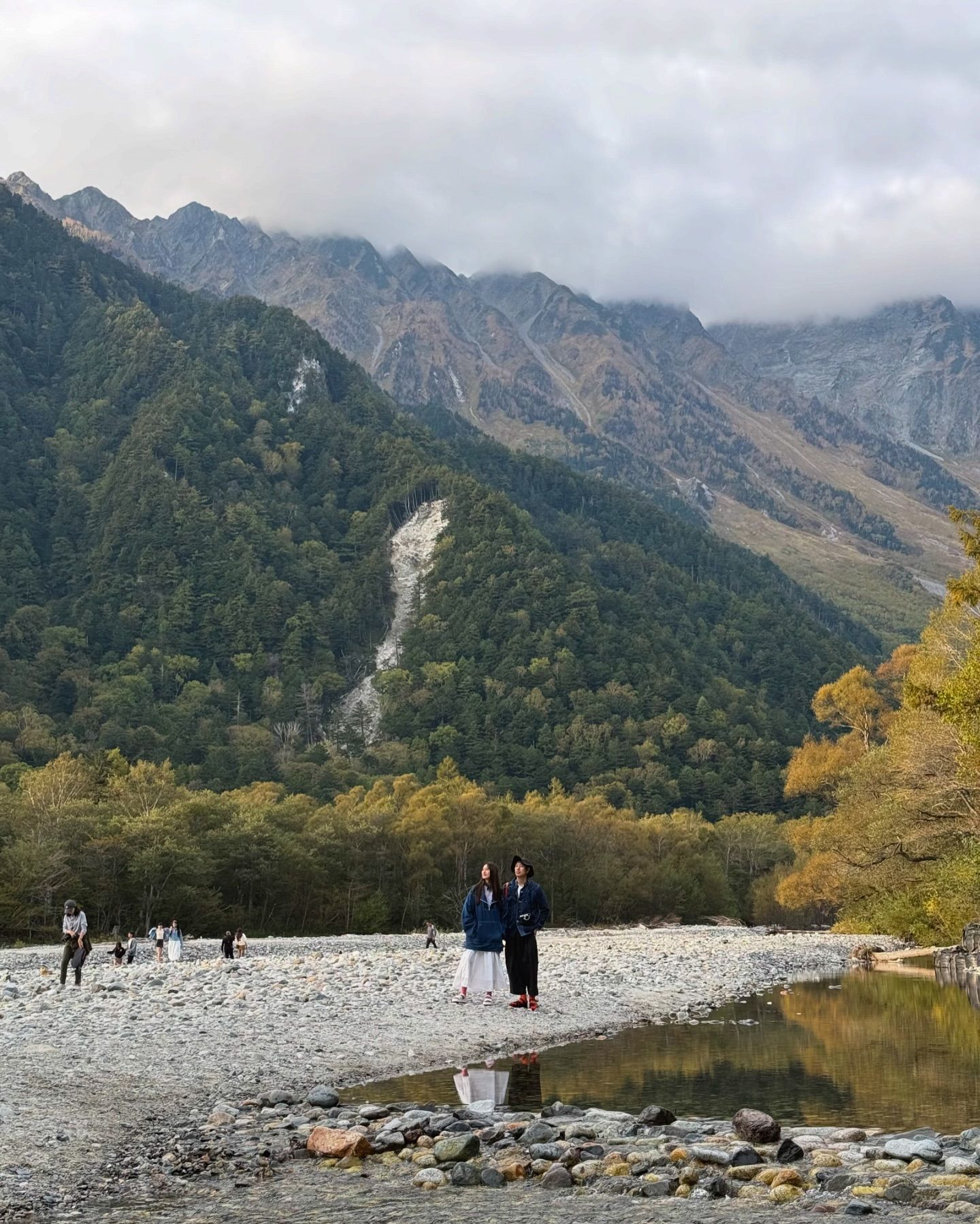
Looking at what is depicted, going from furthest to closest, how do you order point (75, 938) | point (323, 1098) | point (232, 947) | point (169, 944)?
1. point (232, 947)
2. point (169, 944)
3. point (75, 938)
4. point (323, 1098)

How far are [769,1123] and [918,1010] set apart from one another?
19373mm

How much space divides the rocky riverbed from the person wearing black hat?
84cm

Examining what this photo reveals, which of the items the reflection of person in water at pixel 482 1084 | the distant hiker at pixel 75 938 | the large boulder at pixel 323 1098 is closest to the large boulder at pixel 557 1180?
the reflection of person in water at pixel 482 1084

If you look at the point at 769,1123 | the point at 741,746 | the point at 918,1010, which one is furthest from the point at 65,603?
the point at 769,1123

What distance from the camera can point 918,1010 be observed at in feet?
101

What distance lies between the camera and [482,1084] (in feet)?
59.6

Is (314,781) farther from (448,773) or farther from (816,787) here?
(816,787)

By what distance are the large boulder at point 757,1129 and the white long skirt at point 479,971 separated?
12.2 m

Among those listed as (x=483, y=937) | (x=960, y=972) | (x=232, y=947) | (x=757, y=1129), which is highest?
(x=483, y=937)

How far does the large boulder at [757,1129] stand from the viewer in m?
13.6

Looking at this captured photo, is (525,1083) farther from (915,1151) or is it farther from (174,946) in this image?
(174,946)

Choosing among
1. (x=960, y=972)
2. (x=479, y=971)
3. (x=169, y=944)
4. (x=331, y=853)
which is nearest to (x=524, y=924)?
(x=479, y=971)

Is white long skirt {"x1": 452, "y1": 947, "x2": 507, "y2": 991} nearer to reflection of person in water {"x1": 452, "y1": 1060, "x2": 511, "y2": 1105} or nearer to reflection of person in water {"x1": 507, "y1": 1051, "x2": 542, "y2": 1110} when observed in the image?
reflection of person in water {"x1": 507, "y1": 1051, "x2": 542, "y2": 1110}

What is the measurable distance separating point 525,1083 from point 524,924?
6.00 m
